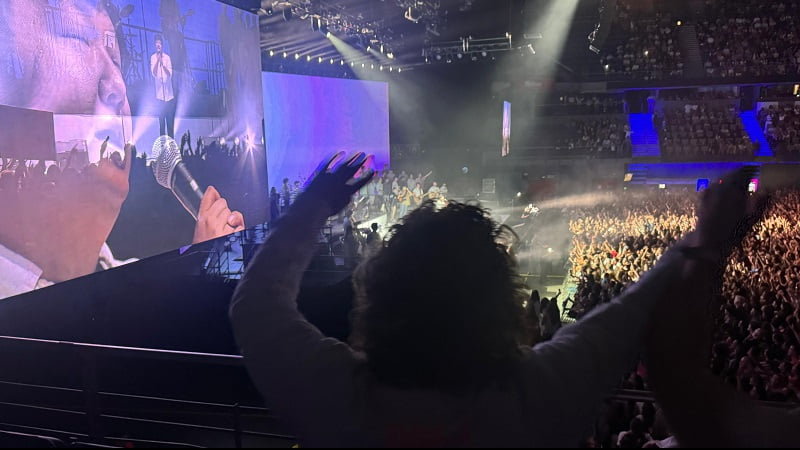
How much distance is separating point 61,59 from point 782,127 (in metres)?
22.8

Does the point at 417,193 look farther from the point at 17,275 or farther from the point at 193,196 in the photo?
the point at 17,275

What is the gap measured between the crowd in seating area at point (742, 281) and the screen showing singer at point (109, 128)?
222 inches

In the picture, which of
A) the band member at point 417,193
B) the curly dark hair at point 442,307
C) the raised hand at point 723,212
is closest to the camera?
the curly dark hair at point 442,307

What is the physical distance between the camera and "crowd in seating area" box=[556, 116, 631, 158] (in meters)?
19.9

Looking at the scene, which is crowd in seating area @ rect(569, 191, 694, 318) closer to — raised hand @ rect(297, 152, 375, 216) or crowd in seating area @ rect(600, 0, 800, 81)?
raised hand @ rect(297, 152, 375, 216)

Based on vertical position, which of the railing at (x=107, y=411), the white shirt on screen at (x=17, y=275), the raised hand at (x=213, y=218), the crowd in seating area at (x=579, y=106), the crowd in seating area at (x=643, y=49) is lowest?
the railing at (x=107, y=411)

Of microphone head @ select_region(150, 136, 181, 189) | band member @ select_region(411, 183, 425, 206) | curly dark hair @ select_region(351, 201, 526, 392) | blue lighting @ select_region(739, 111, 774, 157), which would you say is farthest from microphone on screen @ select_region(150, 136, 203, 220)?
blue lighting @ select_region(739, 111, 774, 157)

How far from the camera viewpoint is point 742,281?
255 inches

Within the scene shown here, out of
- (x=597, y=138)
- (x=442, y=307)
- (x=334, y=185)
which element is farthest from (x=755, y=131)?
(x=442, y=307)

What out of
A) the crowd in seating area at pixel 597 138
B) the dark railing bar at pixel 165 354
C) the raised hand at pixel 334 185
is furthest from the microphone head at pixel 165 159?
the crowd in seating area at pixel 597 138

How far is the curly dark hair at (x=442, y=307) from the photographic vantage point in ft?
3.11

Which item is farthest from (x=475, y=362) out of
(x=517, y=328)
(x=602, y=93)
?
(x=602, y=93)

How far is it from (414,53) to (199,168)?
35.8 feet

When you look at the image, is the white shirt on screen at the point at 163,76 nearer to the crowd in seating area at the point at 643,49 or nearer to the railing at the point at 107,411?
the railing at the point at 107,411
